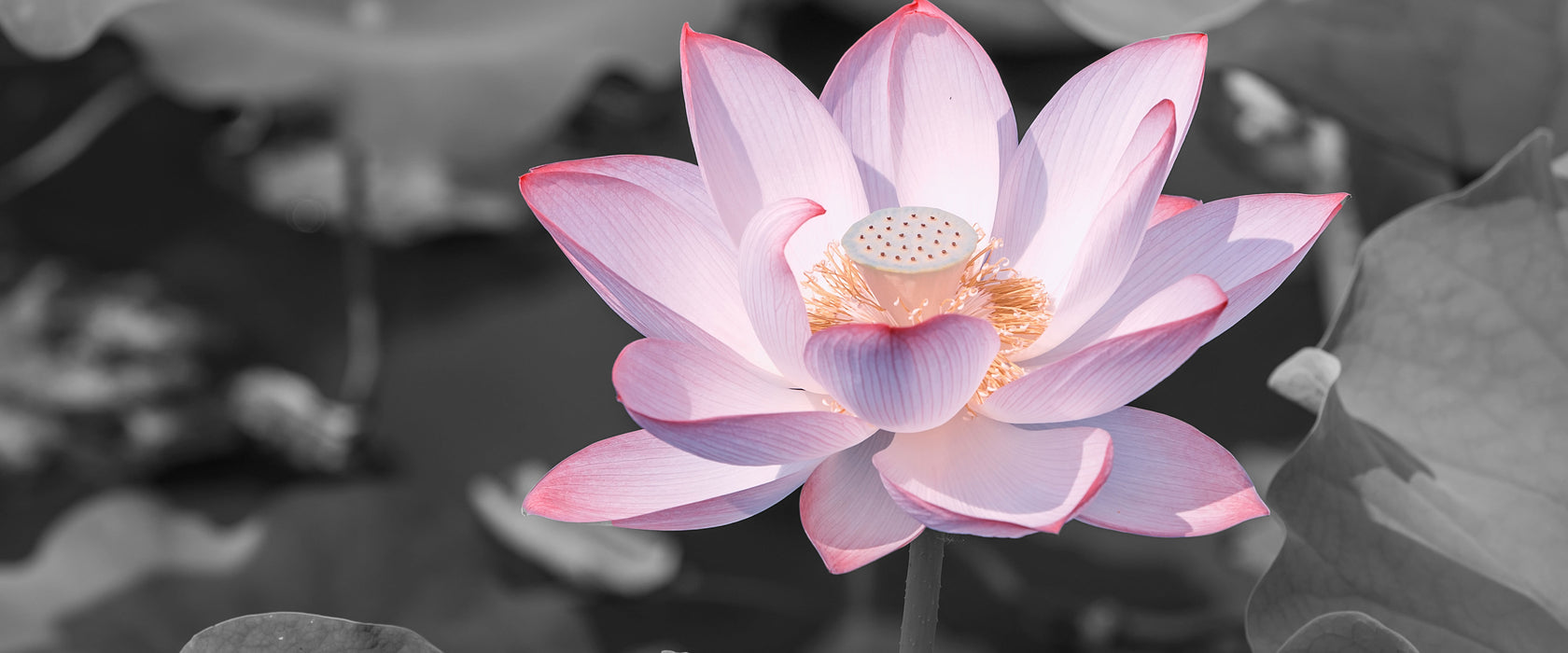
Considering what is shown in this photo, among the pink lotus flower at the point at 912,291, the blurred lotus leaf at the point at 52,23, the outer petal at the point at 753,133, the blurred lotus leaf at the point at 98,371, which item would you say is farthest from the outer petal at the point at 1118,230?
the blurred lotus leaf at the point at 98,371

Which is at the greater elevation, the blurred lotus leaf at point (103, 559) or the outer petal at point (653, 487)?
the outer petal at point (653, 487)

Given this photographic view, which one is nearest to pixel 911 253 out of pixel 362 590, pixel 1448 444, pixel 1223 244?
pixel 1223 244

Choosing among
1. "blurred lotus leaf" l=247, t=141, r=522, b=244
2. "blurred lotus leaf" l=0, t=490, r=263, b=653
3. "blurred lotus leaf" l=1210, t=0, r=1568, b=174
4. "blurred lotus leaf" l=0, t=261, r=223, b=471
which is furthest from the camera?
"blurred lotus leaf" l=247, t=141, r=522, b=244

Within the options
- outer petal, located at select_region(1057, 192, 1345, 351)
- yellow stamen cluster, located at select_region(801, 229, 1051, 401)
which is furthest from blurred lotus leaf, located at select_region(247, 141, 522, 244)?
outer petal, located at select_region(1057, 192, 1345, 351)

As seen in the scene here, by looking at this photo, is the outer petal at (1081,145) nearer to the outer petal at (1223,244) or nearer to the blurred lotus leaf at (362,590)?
the outer petal at (1223,244)

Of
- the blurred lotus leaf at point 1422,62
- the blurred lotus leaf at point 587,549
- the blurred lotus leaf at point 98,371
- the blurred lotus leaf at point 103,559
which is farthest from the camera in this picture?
the blurred lotus leaf at point 98,371

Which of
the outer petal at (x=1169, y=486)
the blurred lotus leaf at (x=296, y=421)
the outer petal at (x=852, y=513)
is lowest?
the blurred lotus leaf at (x=296, y=421)

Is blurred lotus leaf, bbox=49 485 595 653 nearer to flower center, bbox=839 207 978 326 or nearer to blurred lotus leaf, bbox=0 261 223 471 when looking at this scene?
blurred lotus leaf, bbox=0 261 223 471
